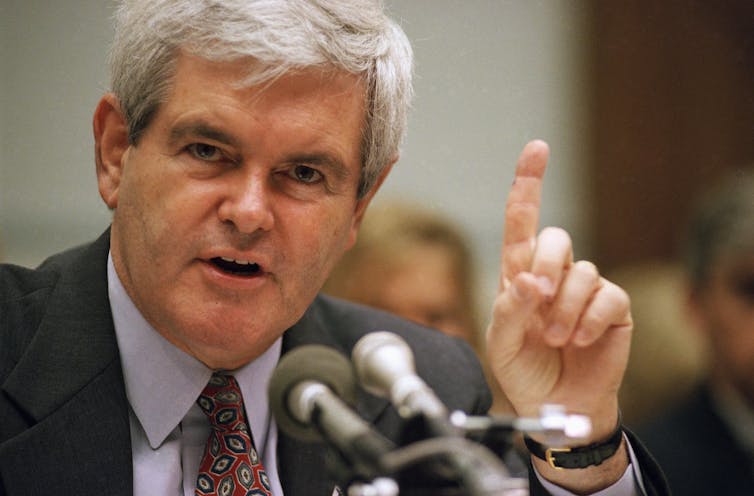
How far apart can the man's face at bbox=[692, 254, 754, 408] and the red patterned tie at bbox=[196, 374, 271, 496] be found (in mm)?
1697

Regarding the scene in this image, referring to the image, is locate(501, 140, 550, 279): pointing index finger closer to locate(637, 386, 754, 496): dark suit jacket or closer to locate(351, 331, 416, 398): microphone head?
locate(351, 331, 416, 398): microphone head

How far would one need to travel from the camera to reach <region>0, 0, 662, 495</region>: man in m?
1.63

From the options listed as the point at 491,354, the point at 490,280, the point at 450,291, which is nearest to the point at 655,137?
the point at 490,280

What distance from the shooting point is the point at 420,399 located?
117cm

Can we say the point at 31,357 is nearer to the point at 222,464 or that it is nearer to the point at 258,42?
the point at 222,464

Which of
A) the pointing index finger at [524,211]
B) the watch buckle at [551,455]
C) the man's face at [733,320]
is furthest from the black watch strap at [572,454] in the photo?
the man's face at [733,320]

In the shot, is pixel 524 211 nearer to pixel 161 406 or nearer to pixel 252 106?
pixel 252 106

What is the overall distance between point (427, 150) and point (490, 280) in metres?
0.63

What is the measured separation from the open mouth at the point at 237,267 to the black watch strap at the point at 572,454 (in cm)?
57

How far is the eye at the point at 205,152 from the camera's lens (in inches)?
65.2

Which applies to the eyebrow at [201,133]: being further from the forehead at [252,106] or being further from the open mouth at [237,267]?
the open mouth at [237,267]

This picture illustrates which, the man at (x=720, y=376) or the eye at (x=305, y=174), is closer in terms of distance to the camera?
the eye at (x=305, y=174)

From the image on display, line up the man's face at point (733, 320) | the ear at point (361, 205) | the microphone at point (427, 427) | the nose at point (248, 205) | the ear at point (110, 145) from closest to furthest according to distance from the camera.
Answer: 1. the microphone at point (427, 427)
2. the nose at point (248, 205)
3. the ear at point (110, 145)
4. the ear at point (361, 205)
5. the man's face at point (733, 320)

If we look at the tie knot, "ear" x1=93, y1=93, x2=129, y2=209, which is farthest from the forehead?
the tie knot
